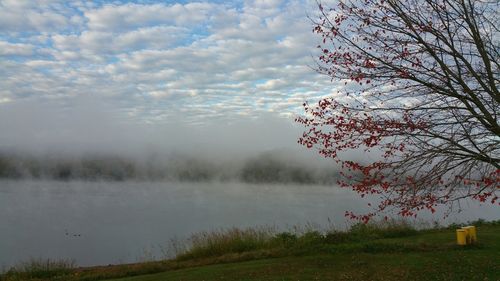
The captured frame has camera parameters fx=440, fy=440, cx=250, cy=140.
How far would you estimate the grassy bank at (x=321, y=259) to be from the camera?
34.1ft

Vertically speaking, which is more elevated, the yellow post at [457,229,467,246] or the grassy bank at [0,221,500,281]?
the yellow post at [457,229,467,246]

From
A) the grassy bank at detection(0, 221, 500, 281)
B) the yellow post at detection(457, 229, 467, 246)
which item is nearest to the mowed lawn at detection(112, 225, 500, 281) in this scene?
the grassy bank at detection(0, 221, 500, 281)

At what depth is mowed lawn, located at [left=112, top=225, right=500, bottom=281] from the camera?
10055mm

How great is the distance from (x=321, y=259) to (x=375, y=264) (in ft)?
5.15

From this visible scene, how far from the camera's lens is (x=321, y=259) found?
12.3 m

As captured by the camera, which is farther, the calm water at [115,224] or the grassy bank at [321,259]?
the calm water at [115,224]

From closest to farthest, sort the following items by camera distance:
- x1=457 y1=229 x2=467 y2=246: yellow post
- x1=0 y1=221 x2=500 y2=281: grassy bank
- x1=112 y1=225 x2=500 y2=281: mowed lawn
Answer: x1=112 y1=225 x2=500 y2=281: mowed lawn < x1=0 y1=221 x2=500 y2=281: grassy bank < x1=457 y1=229 x2=467 y2=246: yellow post

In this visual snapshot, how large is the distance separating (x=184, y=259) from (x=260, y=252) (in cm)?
319

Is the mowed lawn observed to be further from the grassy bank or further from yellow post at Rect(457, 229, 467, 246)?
yellow post at Rect(457, 229, 467, 246)

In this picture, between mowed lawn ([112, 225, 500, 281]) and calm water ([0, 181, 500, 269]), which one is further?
calm water ([0, 181, 500, 269])

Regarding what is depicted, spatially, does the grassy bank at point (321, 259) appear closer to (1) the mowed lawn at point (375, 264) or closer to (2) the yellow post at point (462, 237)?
(1) the mowed lawn at point (375, 264)

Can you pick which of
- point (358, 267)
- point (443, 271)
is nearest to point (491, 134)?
point (443, 271)

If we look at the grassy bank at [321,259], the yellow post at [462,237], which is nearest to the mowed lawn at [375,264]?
the grassy bank at [321,259]

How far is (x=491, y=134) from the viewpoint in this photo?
6.28 meters
